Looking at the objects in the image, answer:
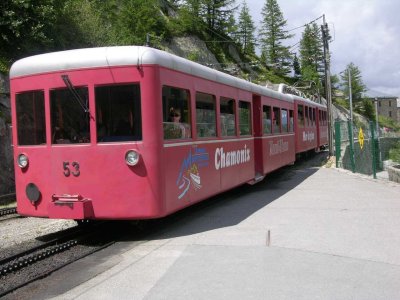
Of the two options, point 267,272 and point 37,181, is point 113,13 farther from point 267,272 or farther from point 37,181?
point 267,272

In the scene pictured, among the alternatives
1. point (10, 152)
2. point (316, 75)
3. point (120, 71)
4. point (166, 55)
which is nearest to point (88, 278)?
point (120, 71)

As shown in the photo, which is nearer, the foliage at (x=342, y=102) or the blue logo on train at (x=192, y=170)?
the blue logo on train at (x=192, y=170)

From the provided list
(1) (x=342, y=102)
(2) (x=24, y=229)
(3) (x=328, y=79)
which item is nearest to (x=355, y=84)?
(1) (x=342, y=102)

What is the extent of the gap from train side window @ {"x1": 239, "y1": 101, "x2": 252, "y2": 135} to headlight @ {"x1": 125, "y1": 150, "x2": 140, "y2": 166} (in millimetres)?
4731

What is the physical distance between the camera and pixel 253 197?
1230 cm

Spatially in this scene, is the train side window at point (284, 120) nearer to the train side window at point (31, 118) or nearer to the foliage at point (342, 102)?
the train side window at point (31, 118)

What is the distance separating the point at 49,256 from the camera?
23.0ft

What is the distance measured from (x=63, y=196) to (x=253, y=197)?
5.78m

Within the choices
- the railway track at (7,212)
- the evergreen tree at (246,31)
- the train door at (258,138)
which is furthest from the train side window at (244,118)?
the evergreen tree at (246,31)

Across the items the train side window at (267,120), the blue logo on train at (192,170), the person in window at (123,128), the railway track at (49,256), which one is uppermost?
the train side window at (267,120)

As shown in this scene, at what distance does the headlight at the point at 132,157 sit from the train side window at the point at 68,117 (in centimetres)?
68

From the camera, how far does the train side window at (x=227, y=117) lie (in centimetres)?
1034

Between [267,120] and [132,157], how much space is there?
25.3 ft

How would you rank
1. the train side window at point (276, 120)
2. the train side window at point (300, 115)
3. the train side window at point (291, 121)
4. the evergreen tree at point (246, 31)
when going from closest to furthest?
1. the train side window at point (276, 120)
2. the train side window at point (291, 121)
3. the train side window at point (300, 115)
4. the evergreen tree at point (246, 31)
